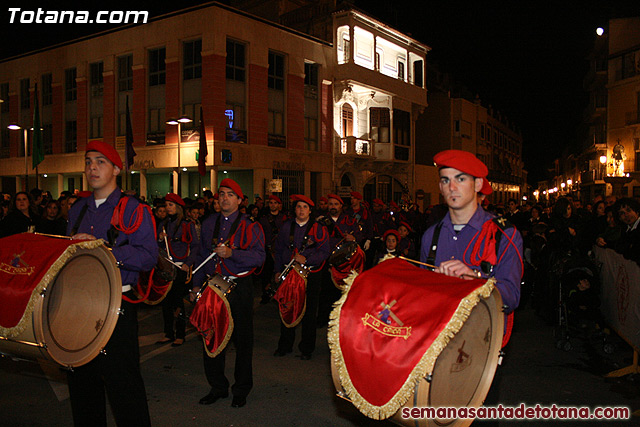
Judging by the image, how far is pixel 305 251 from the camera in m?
7.22

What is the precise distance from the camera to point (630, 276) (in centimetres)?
638

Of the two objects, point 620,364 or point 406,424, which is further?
point 620,364

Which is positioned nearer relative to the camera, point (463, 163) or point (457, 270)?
point (457, 270)

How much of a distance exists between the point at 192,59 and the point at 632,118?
30.9m

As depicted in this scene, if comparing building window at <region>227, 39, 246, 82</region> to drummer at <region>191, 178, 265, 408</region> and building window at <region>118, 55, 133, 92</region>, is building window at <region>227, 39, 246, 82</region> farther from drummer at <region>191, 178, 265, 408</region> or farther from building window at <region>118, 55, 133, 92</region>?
drummer at <region>191, 178, 265, 408</region>

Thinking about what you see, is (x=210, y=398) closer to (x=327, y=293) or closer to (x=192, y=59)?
(x=327, y=293)

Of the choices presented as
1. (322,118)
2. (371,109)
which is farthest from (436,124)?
(322,118)

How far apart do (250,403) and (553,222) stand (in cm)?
613

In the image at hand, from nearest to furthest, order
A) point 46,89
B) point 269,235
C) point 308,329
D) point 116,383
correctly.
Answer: point 116,383
point 308,329
point 269,235
point 46,89

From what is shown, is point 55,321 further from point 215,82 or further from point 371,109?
point 371,109

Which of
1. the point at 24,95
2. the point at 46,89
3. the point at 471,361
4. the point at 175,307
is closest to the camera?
the point at 471,361

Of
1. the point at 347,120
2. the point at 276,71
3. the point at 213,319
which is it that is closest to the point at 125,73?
the point at 276,71

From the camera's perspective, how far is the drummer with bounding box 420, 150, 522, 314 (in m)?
2.92

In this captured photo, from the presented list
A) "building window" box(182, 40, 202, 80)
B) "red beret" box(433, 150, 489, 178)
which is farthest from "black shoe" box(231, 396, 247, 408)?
"building window" box(182, 40, 202, 80)
